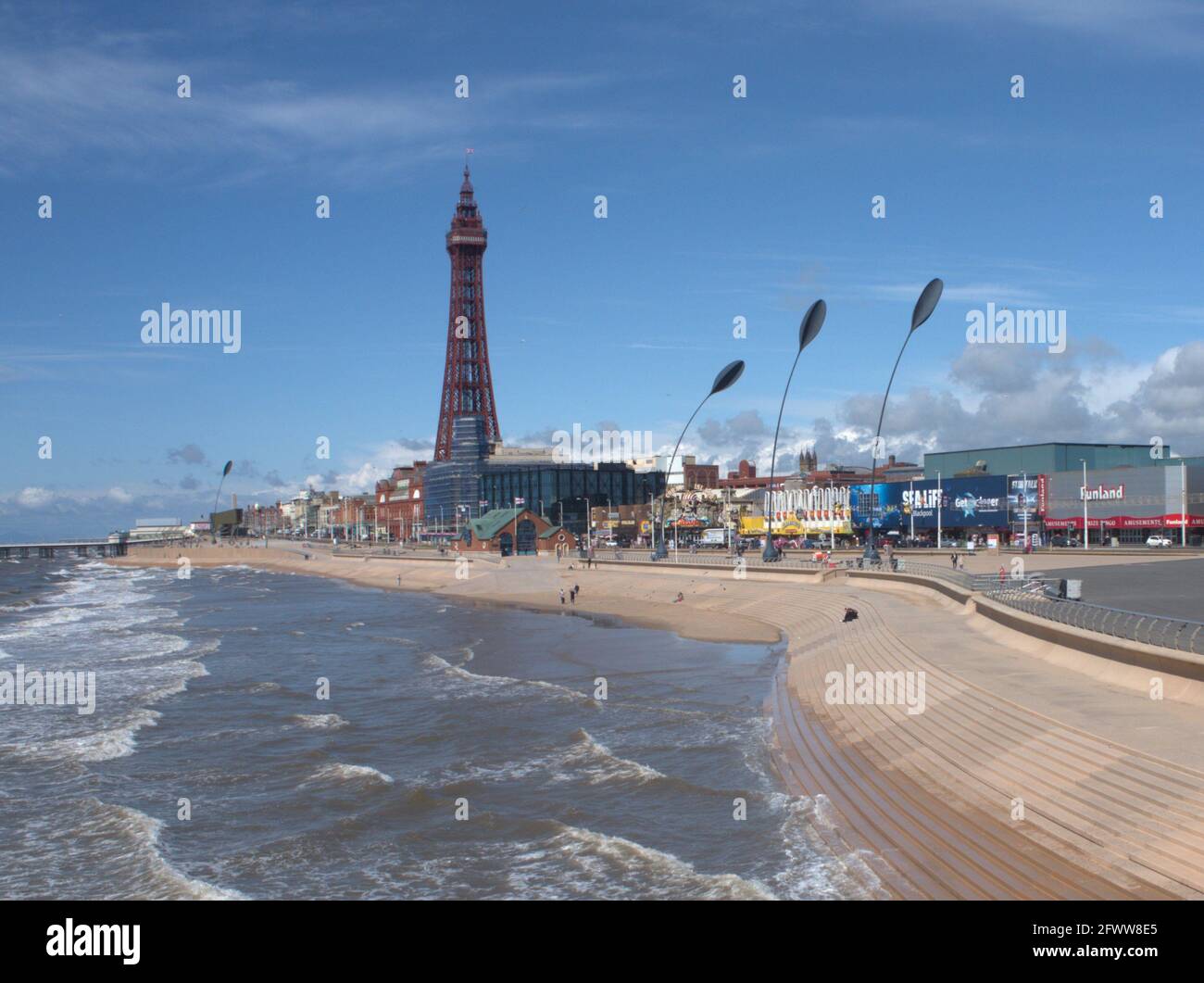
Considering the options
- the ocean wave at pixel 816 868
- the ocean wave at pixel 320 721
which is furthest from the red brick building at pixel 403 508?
the ocean wave at pixel 816 868

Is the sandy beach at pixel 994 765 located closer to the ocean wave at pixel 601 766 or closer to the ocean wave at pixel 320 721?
the ocean wave at pixel 601 766

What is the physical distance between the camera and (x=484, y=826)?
15.2 m

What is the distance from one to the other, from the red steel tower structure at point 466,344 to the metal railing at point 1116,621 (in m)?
129

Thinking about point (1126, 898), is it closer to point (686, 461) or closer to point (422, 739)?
point (422, 739)

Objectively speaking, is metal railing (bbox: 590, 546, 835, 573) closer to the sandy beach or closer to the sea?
the sea

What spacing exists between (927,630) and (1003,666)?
6825 mm

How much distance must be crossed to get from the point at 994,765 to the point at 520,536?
8747cm

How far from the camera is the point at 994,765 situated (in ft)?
48.3

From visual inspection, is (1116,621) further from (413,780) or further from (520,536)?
(520,536)
